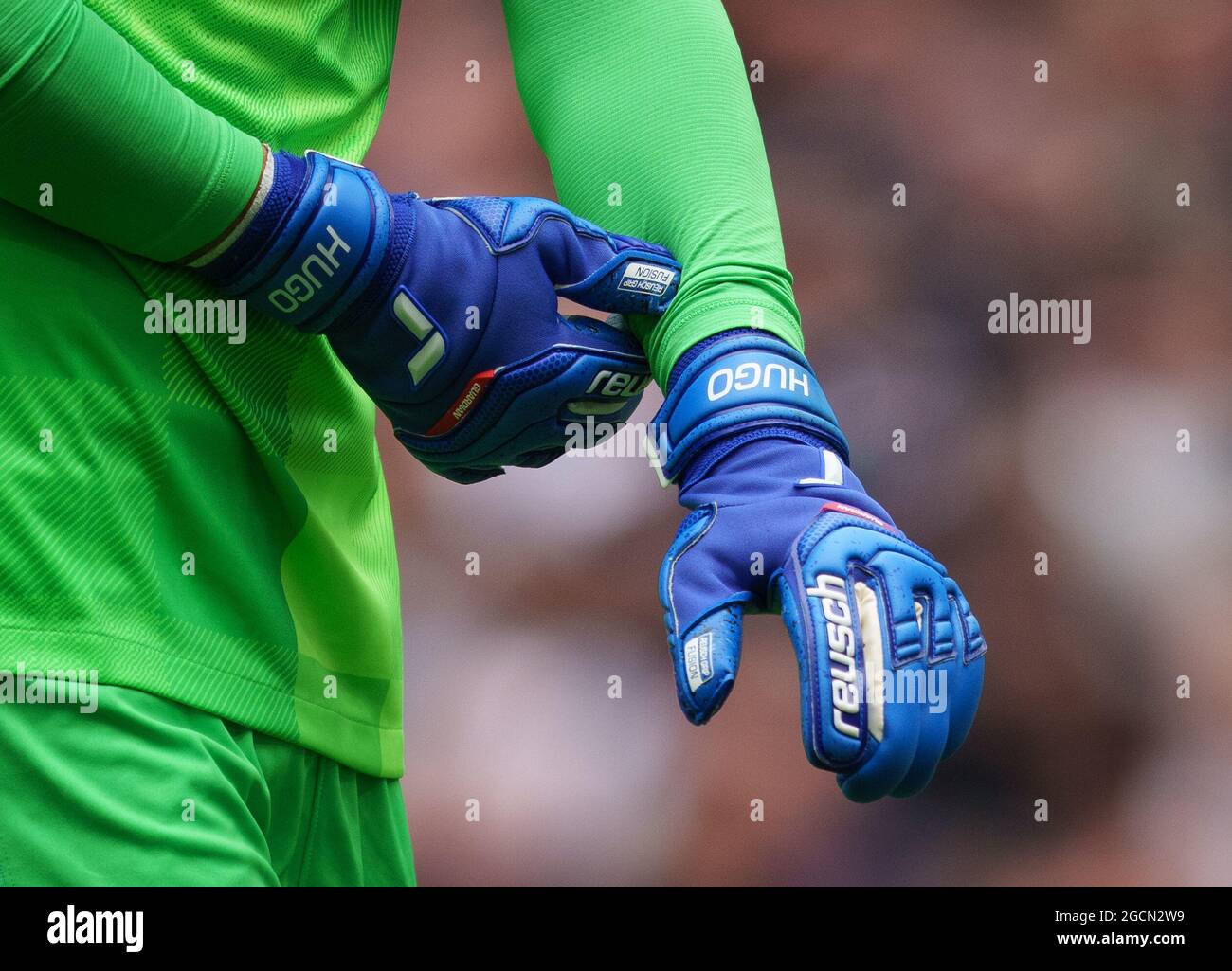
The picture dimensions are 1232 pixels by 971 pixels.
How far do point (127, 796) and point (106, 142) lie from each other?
0.75 feet

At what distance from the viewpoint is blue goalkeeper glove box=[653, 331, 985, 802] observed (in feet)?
1.95

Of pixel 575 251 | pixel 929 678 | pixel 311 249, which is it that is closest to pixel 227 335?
pixel 311 249

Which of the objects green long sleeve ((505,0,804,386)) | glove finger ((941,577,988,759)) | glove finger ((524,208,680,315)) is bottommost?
glove finger ((941,577,988,759))

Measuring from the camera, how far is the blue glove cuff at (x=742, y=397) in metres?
0.67

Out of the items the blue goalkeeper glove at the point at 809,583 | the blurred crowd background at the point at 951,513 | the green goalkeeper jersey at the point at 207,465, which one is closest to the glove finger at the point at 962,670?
the blue goalkeeper glove at the point at 809,583

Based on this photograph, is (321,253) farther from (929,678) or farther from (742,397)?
(929,678)

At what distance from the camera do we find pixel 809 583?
2.00 ft

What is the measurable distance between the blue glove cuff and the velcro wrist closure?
0.48 ft

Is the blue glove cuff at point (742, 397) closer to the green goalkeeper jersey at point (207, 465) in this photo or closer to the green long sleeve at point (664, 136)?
the green long sleeve at point (664, 136)

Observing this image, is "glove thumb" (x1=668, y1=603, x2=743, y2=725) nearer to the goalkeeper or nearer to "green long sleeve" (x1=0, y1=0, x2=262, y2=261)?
the goalkeeper

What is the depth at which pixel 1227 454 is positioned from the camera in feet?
7.33

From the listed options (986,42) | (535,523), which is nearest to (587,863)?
(535,523)

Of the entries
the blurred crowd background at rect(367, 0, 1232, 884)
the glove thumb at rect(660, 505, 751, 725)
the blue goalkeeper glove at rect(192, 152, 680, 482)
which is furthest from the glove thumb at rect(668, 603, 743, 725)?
the blurred crowd background at rect(367, 0, 1232, 884)

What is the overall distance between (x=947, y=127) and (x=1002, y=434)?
1.63ft
